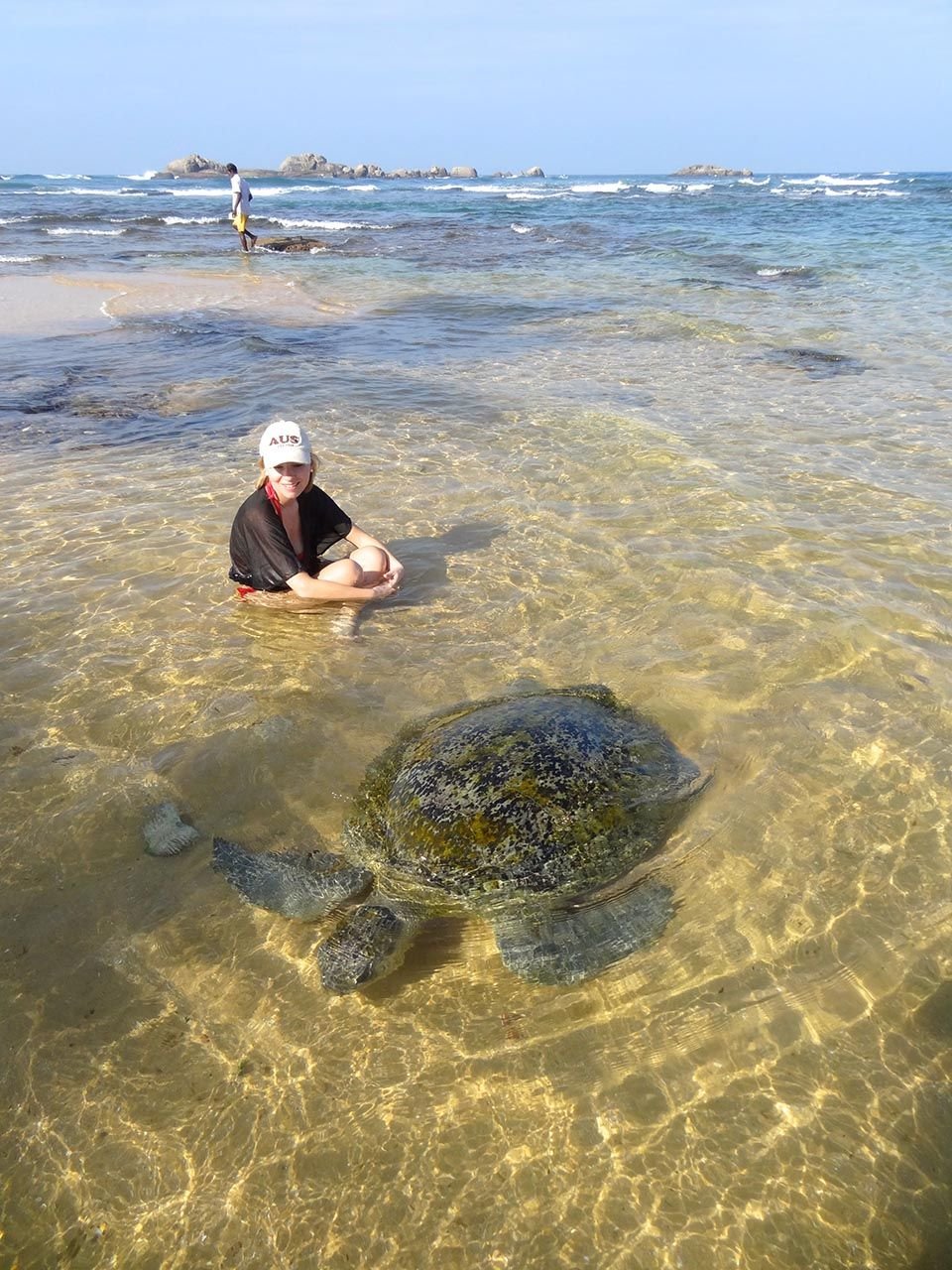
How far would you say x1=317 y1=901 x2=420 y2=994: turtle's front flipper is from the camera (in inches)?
106

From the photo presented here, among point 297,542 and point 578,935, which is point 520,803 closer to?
point 578,935

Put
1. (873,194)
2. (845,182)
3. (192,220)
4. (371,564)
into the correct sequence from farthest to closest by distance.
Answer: (845,182)
(873,194)
(192,220)
(371,564)

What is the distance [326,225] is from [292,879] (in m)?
36.8

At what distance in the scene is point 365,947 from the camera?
2.76 metres

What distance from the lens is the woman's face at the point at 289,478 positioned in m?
4.50

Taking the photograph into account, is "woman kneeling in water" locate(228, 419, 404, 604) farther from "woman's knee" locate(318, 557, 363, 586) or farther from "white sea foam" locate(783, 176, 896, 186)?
"white sea foam" locate(783, 176, 896, 186)

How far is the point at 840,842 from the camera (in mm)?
3432

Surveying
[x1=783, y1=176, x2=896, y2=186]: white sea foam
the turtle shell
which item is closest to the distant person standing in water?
the turtle shell

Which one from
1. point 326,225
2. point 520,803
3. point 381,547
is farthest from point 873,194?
point 520,803

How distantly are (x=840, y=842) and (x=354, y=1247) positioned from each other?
2424 mm

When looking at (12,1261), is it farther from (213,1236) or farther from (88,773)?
(88,773)

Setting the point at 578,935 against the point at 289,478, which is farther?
the point at 289,478

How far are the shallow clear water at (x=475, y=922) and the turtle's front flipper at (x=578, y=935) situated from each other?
0.27ft

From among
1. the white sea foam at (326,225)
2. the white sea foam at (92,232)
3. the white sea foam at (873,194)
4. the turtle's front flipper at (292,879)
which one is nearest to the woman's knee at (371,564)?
the turtle's front flipper at (292,879)
